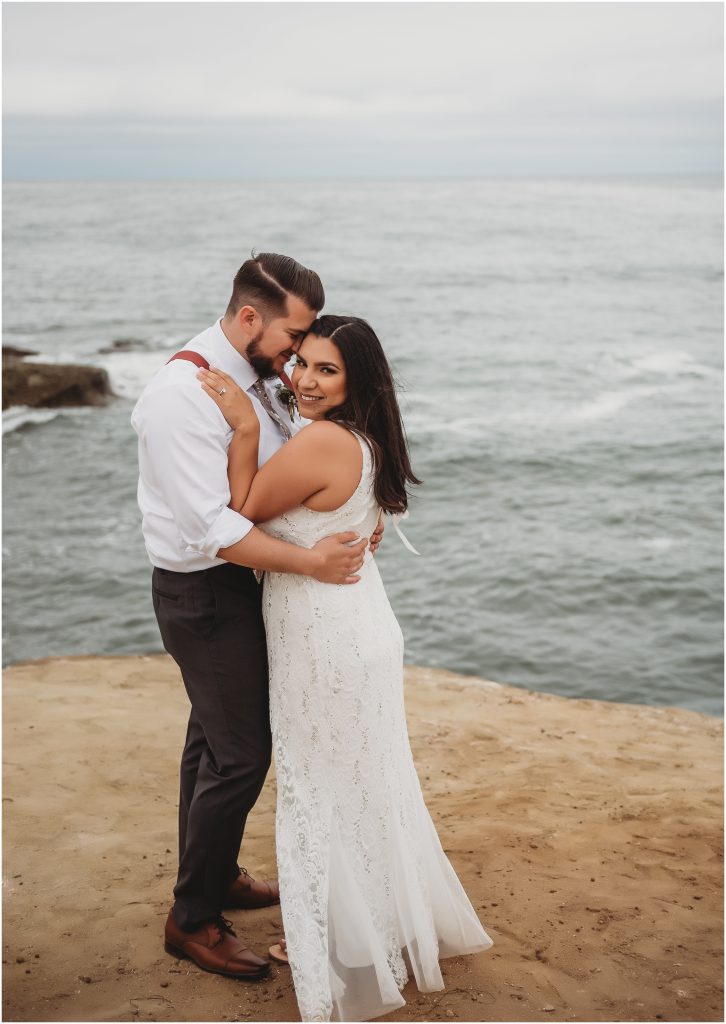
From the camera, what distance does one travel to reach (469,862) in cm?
465

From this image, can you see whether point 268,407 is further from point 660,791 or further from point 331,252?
point 331,252

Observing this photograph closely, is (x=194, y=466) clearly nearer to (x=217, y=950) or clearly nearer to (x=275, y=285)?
(x=275, y=285)

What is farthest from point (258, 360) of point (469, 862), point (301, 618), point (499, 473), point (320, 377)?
point (499, 473)

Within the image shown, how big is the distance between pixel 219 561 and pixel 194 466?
38 cm

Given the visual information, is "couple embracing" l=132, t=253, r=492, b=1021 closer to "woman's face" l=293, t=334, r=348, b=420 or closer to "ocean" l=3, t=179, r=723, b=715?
"woman's face" l=293, t=334, r=348, b=420

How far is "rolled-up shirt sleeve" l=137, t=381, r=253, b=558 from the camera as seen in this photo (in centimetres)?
328

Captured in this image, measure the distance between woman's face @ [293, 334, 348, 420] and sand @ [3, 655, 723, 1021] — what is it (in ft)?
7.11

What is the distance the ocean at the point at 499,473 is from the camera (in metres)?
11.4

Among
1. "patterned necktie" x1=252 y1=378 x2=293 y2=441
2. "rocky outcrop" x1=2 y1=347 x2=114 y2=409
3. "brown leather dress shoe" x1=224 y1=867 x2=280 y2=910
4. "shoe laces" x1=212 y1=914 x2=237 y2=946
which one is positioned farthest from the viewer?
"rocky outcrop" x1=2 y1=347 x2=114 y2=409

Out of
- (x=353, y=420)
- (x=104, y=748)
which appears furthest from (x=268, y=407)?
(x=104, y=748)

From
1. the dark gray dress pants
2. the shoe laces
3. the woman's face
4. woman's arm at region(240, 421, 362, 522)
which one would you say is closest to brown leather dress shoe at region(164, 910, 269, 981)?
the shoe laces

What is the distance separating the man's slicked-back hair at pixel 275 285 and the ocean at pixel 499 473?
25.1 feet

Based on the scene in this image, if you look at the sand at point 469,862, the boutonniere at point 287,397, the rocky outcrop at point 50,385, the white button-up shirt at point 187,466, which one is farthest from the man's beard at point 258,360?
the rocky outcrop at point 50,385

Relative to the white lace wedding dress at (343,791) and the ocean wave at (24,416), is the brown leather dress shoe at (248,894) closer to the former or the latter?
the white lace wedding dress at (343,791)
